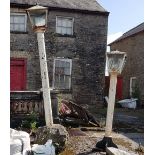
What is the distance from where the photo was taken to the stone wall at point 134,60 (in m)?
16.1

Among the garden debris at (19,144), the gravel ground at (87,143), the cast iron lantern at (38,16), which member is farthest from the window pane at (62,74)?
the garden debris at (19,144)

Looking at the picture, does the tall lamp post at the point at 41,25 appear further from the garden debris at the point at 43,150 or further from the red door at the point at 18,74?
the red door at the point at 18,74

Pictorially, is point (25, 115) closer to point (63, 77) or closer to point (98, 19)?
point (63, 77)

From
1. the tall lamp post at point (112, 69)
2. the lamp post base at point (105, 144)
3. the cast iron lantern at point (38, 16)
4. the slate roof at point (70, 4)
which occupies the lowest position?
the lamp post base at point (105, 144)

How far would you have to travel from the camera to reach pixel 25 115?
22.9ft

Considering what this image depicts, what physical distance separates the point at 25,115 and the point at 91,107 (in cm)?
651

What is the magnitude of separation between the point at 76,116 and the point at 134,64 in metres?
9.65

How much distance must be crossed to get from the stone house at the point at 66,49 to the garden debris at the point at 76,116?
4.83m

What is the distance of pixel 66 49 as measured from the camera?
521 inches

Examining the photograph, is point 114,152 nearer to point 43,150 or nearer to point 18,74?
point 43,150
